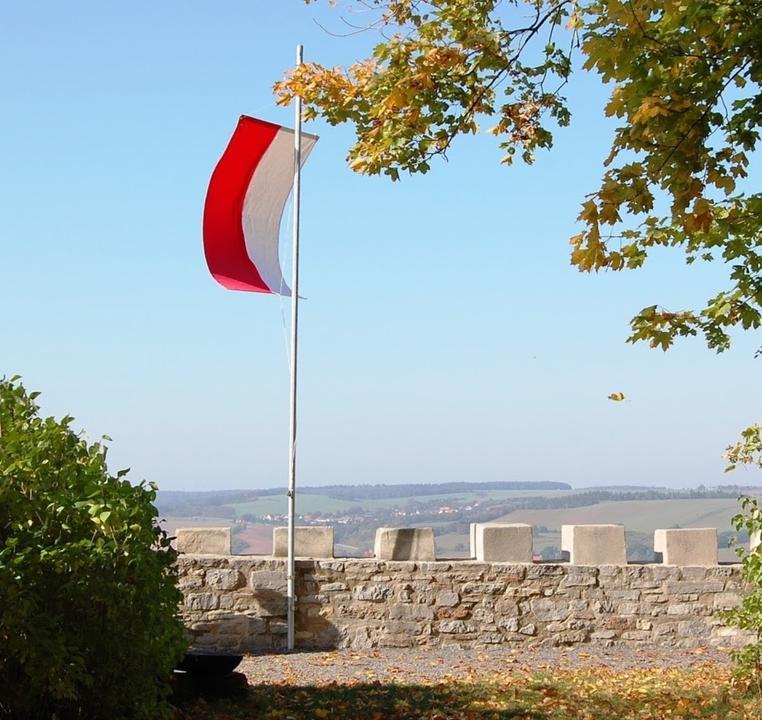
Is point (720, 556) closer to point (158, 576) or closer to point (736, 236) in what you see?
point (736, 236)

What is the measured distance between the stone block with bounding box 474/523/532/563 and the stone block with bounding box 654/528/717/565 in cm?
135

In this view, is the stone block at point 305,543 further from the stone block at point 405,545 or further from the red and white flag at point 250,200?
the red and white flag at point 250,200

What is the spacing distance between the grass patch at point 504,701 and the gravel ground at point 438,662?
0.39 metres

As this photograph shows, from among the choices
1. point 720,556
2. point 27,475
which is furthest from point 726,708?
point 27,475

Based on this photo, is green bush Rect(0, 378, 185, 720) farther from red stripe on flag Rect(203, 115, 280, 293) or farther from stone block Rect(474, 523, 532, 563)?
red stripe on flag Rect(203, 115, 280, 293)

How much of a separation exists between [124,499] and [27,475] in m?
0.45

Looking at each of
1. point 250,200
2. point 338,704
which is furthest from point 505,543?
point 250,200

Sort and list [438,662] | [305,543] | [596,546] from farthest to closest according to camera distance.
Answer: [596,546] < [305,543] < [438,662]

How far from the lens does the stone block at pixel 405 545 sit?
32.9ft

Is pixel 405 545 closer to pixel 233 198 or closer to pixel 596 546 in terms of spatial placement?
pixel 596 546

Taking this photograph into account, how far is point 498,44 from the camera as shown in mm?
7039

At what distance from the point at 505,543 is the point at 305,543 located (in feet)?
6.02

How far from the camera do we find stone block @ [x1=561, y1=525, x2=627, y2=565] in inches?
404

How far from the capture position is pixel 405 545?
10047mm
